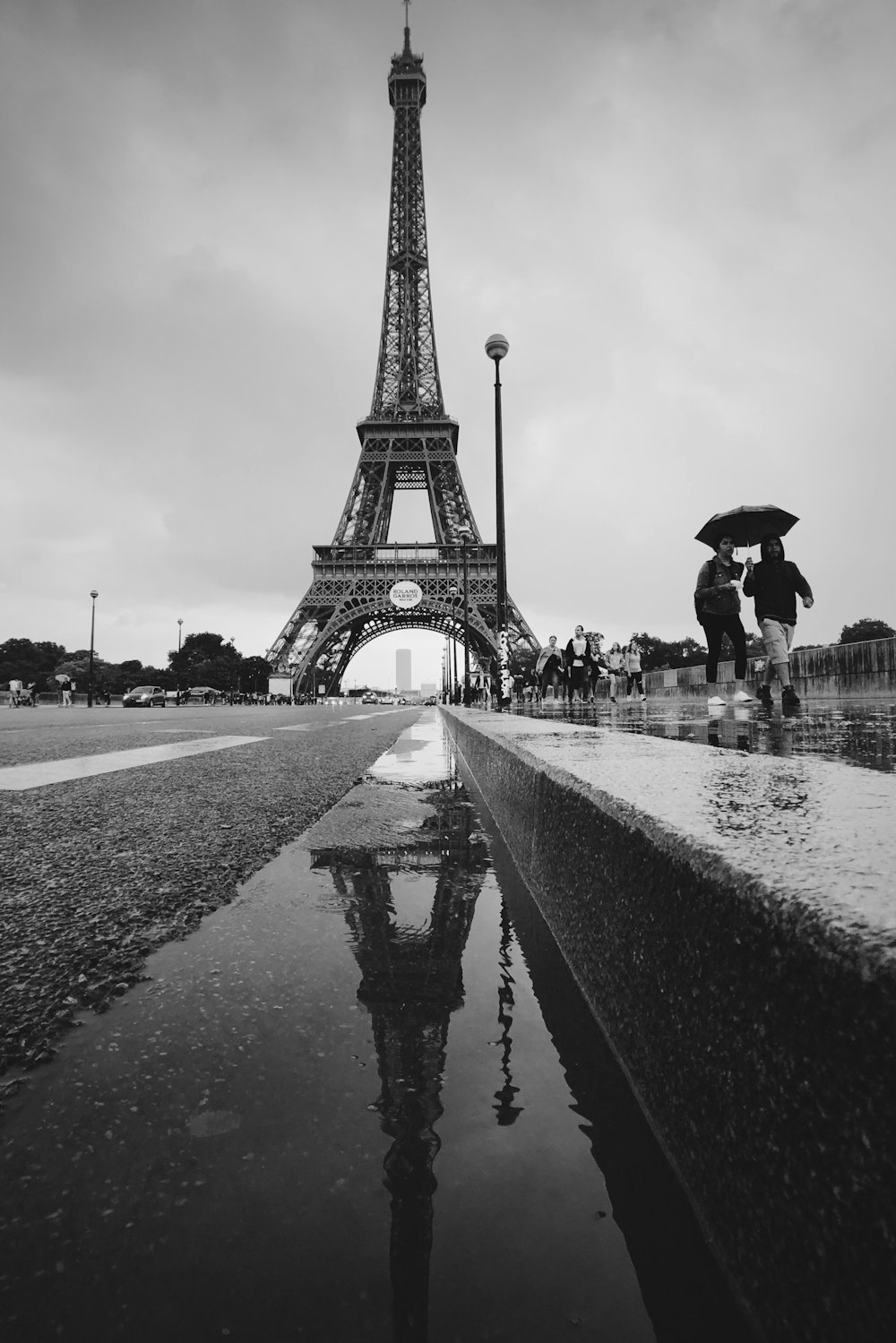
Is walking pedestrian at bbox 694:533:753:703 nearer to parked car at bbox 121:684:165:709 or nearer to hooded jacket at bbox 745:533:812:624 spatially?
hooded jacket at bbox 745:533:812:624

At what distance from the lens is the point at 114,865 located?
82.4 inches

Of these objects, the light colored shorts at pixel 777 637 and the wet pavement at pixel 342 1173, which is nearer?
the wet pavement at pixel 342 1173

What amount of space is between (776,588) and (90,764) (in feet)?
21.6

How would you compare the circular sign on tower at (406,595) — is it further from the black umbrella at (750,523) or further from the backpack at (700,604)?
the backpack at (700,604)

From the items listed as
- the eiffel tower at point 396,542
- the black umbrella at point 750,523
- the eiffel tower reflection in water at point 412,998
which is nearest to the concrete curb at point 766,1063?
the eiffel tower reflection in water at point 412,998

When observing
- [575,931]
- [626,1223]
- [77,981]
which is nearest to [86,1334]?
[626,1223]

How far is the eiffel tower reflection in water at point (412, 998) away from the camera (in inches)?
27.8

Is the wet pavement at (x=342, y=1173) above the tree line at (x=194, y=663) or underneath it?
underneath

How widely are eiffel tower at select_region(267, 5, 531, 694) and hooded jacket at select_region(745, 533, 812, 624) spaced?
32.6 metres

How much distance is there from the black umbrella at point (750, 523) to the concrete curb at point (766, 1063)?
32.5 ft

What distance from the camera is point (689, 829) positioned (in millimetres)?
817

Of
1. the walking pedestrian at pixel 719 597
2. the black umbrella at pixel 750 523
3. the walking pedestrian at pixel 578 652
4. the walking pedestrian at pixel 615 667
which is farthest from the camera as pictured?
the walking pedestrian at pixel 615 667

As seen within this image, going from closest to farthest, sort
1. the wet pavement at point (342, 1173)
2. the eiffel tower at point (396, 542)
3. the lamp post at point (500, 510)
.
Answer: the wet pavement at point (342, 1173) < the lamp post at point (500, 510) < the eiffel tower at point (396, 542)

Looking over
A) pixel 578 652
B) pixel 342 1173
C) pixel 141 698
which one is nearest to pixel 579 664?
pixel 578 652
